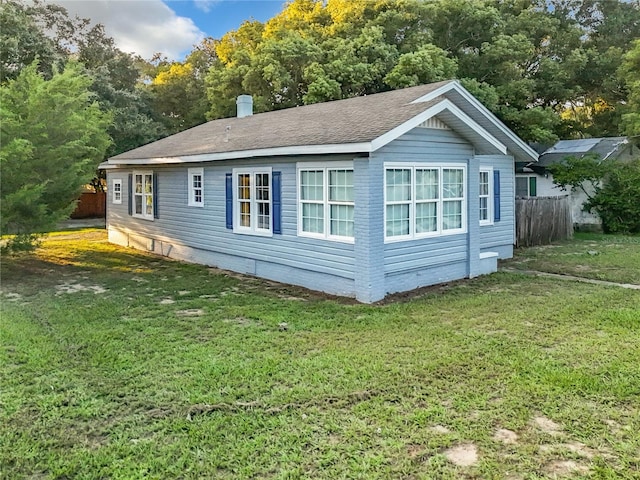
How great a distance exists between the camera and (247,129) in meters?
12.8

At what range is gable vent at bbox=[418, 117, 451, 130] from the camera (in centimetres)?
900

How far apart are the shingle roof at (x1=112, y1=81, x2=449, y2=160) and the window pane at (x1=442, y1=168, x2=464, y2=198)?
4.82 feet

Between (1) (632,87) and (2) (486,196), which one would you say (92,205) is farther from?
(1) (632,87)

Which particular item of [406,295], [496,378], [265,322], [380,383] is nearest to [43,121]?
[265,322]

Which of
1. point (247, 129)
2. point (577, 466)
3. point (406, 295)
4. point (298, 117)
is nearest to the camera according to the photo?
point (577, 466)

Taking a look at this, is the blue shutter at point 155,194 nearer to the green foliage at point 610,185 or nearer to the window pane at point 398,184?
the window pane at point 398,184

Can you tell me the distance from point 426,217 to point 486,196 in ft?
12.9

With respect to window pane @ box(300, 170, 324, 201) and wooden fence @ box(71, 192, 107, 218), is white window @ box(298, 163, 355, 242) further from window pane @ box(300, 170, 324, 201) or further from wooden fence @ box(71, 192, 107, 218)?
wooden fence @ box(71, 192, 107, 218)

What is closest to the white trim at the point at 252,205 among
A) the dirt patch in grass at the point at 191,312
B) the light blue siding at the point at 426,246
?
the light blue siding at the point at 426,246

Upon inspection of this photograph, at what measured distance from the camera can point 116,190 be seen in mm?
15953

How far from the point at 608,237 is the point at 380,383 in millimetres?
14410

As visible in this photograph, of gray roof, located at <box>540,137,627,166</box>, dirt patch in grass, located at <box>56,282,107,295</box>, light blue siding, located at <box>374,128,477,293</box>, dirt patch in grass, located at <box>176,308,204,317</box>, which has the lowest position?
dirt patch in grass, located at <box>176,308,204,317</box>

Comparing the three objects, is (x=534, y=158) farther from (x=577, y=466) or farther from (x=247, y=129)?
(x=577, y=466)

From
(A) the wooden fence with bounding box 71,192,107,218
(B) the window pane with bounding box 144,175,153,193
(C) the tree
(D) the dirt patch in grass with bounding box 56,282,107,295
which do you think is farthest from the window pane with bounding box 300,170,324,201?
(A) the wooden fence with bounding box 71,192,107,218
